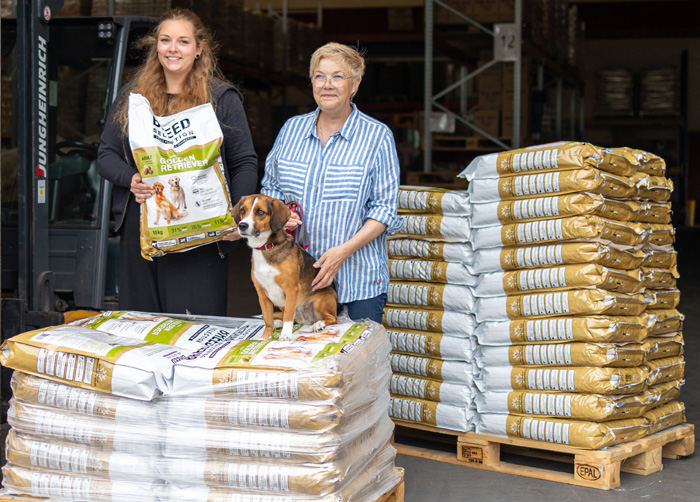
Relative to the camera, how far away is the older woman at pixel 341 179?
10.0 feet

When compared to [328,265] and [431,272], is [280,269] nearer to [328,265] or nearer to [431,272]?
[328,265]

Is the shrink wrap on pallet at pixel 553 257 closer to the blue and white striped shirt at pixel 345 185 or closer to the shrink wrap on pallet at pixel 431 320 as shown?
the shrink wrap on pallet at pixel 431 320

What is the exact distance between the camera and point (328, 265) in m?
3.01

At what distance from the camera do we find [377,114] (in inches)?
719

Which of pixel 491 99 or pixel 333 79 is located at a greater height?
pixel 491 99

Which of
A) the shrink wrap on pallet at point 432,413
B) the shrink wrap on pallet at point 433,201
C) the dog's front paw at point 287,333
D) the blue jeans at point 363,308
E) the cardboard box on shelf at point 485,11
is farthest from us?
the cardboard box on shelf at point 485,11

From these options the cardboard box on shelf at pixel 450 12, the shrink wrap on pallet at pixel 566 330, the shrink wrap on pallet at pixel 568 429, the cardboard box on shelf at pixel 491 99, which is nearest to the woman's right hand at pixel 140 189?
the shrink wrap on pallet at pixel 566 330

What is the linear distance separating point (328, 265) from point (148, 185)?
0.68 m

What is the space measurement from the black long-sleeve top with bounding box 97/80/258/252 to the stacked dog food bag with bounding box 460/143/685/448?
5.21ft

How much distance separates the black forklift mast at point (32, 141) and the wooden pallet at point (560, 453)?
83.9 inches

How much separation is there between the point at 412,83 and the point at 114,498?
57.9 ft

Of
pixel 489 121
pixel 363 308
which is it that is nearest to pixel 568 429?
pixel 363 308

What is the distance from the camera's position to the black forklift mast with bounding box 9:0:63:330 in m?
4.63

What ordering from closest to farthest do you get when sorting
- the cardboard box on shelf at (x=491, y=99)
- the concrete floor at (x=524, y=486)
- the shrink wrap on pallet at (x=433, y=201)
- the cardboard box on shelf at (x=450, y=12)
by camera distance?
the concrete floor at (x=524, y=486) → the shrink wrap on pallet at (x=433, y=201) → the cardboard box on shelf at (x=450, y=12) → the cardboard box on shelf at (x=491, y=99)
